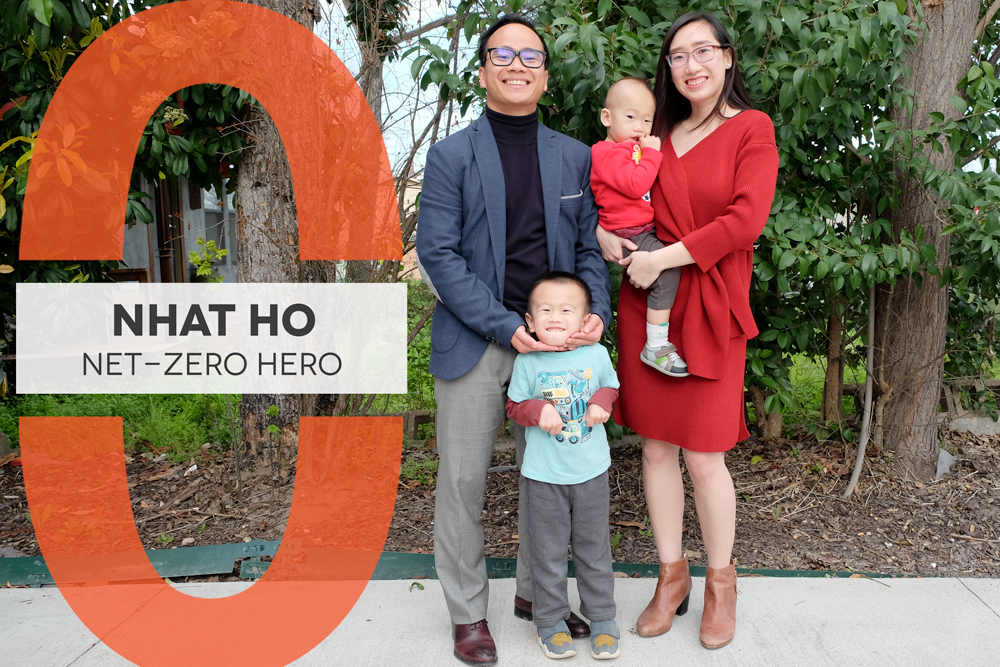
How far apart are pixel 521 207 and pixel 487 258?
19 cm

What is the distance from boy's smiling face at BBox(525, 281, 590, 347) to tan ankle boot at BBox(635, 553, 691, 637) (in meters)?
0.91

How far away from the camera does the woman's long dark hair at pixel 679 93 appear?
211 centimetres

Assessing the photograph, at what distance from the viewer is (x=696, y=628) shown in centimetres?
238

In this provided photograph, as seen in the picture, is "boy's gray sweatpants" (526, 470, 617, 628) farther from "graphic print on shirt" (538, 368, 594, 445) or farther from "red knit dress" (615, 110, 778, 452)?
"red knit dress" (615, 110, 778, 452)

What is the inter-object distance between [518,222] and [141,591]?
6.60 feet

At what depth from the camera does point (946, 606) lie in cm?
248

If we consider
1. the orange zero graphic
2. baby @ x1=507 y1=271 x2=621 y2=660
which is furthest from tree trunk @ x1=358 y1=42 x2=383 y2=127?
baby @ x1=507 y1=271 x2=621 y2=660

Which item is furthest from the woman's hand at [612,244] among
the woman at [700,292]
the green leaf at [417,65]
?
the green leaf at [417,65]

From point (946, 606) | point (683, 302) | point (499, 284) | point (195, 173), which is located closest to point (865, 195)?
point (683, 302)

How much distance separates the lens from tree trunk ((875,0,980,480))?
3143 mm

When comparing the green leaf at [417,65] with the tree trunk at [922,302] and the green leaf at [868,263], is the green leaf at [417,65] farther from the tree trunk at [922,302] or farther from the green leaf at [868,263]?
the tree trunk at [922,302]

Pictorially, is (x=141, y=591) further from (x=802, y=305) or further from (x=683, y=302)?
(x=802, y=305)

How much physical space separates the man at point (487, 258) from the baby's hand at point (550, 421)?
Result: 0.19 m

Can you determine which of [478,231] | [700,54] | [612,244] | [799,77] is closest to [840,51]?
[799,77]
